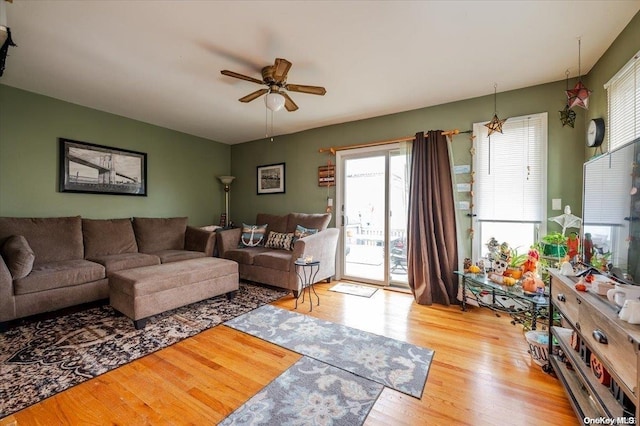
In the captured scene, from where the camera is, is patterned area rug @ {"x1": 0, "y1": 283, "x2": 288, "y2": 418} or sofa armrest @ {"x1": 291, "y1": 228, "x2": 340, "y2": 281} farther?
sofa armrest @ {"x1": 291, "y1": 228, "x2": 340, "y2": 281}

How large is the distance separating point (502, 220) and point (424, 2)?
2286 mm

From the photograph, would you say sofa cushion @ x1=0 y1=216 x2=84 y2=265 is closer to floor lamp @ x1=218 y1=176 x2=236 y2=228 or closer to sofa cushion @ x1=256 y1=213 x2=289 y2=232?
floor lamp @ x1=218 y1=176 x2=236 y2=228

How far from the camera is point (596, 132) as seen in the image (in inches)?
86.7

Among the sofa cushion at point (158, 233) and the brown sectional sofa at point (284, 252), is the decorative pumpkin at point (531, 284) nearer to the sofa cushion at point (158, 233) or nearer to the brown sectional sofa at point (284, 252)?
the brown sectional sofa at point (284, 252)

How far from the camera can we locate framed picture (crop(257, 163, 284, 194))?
464 cm

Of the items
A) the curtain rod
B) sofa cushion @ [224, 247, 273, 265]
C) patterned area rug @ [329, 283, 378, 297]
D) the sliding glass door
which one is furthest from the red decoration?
sofa cushion @ [224, 247, 273, 265]

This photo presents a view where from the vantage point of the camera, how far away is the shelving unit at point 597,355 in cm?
93

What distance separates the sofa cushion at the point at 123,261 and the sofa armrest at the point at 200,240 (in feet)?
2.01

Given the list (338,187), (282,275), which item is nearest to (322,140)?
(338,187)

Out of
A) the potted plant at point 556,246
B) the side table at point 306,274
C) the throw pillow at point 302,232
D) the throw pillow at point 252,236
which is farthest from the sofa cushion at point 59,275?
the potted plant at point 556,246

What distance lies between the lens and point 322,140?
420cm

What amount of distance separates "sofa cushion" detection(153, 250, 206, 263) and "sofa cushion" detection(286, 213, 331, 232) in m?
1.32

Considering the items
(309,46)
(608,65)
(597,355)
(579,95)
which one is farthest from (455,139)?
(597,355)

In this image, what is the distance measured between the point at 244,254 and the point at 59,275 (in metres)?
1.80
